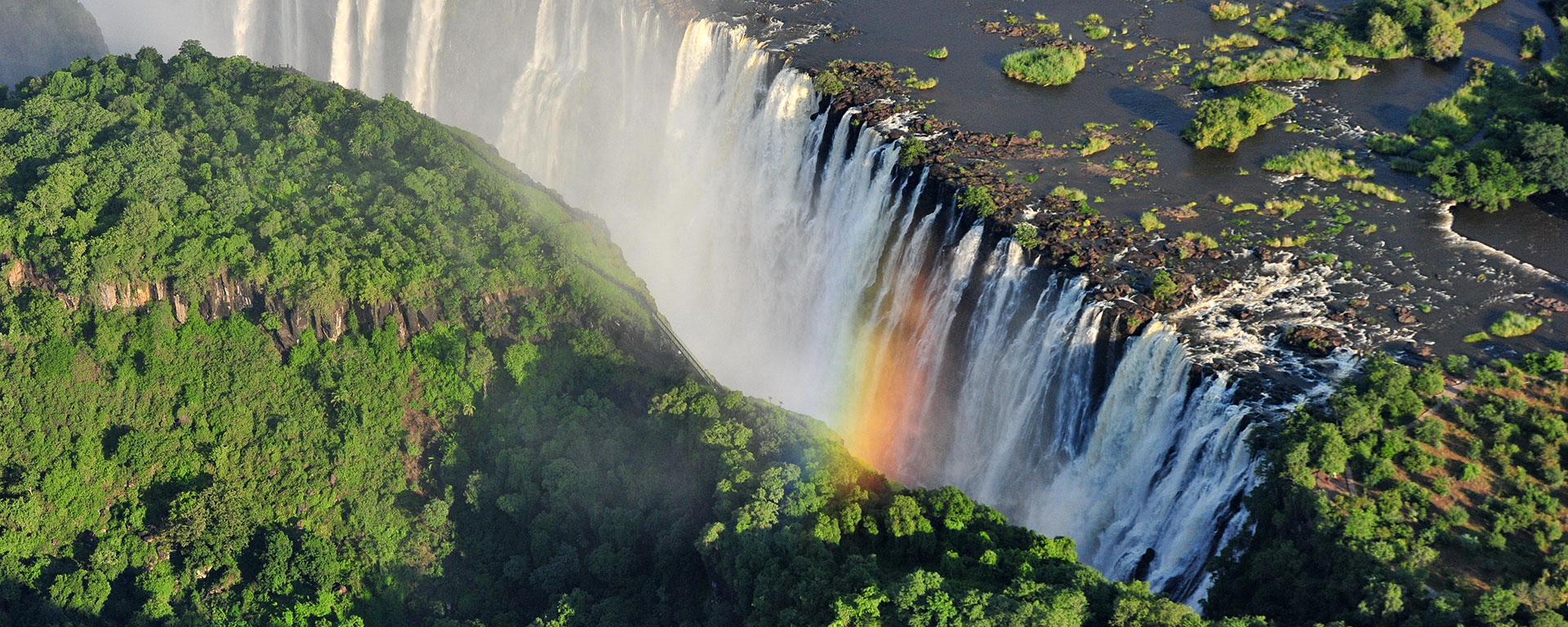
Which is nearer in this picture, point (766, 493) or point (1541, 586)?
point (1541, 586)

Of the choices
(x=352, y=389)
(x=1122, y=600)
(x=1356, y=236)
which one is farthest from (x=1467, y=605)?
(x=352, y=389)

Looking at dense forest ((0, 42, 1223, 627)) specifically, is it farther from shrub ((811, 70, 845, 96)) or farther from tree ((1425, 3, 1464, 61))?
tree ((1425, 3, 1464, 61))

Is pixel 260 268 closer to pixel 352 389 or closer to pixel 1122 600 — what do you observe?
pixel 352 389

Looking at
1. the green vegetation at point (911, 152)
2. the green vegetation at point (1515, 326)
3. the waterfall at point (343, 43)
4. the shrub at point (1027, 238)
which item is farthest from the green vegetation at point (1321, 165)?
the waterfall at point (343, 43)

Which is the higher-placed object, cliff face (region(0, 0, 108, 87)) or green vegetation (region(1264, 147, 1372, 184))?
green vegetation (region(1264, 147, 1372, 184))

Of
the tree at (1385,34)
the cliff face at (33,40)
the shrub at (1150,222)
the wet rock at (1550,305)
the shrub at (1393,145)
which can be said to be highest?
the tree at (1385,34)

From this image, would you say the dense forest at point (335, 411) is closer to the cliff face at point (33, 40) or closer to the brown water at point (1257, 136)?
the brown water at point (1257, 136)

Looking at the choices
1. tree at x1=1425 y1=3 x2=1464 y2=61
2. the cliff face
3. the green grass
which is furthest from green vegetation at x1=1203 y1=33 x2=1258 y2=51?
the cliff face
